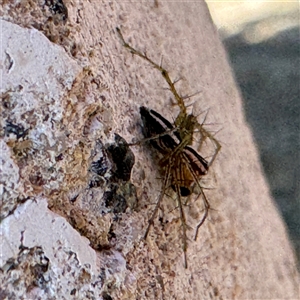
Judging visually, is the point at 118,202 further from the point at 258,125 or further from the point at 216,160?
the point at 258,125

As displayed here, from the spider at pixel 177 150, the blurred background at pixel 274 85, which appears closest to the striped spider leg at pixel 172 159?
the spider at pixel 177 150

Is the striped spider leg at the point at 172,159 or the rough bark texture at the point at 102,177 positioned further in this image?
the striped spider leg at the point at 172,159

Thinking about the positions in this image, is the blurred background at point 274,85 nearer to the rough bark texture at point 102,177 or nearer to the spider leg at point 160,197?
the rough bark texture at point 102,177

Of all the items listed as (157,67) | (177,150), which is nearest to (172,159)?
(177,150)

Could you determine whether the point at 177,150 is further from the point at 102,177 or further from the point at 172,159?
the point at 102,177

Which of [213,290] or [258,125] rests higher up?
[213,290]

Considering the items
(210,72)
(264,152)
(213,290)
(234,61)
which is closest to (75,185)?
(213,290)

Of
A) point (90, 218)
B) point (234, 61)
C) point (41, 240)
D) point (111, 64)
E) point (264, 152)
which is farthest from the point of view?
point (234, 61)
